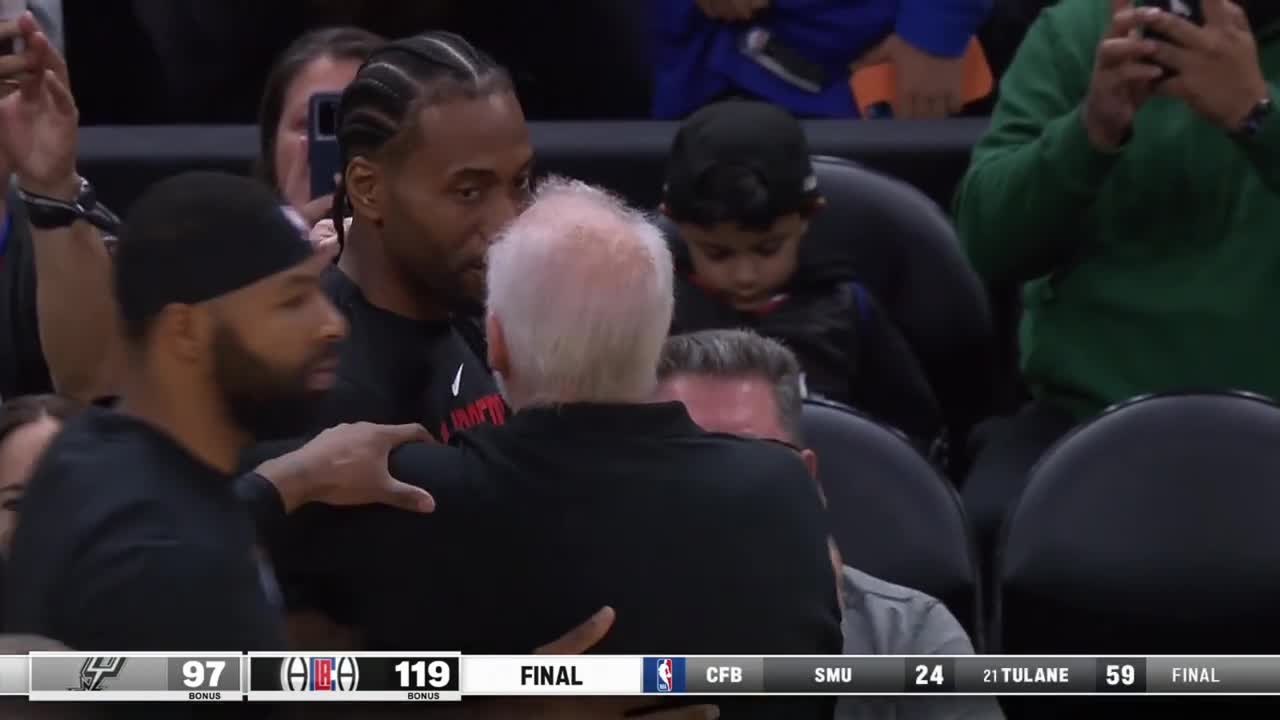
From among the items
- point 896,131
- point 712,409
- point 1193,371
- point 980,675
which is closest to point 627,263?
point 712,409

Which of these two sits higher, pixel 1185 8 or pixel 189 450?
pixel 1185 8

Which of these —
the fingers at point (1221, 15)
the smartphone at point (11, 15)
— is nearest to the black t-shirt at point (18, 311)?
the smartphone at point (11, 15)

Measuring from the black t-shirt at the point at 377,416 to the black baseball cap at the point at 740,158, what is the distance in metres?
0.55

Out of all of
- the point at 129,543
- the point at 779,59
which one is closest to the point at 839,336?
the point at 779,59

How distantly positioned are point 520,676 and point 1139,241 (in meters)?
0.91

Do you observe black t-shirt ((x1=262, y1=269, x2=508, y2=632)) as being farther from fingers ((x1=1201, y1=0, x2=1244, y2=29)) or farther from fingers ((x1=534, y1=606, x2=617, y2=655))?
fingers ((x1=1201, y1=0, x2=1244, y2=29))

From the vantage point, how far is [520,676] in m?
1.64

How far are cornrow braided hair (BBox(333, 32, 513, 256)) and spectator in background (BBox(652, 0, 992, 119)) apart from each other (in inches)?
37.6

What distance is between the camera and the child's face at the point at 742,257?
229cm

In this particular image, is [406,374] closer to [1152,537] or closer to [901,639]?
[901,639]

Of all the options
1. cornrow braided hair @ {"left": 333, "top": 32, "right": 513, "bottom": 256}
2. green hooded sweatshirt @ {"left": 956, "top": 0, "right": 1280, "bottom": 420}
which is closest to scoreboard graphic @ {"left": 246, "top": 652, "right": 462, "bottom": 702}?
cornrow braided hair @ {"left": 333, "top": 32, "right": 513, "bottom": 256}

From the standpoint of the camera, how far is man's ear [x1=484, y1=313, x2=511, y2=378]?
5.08 ft

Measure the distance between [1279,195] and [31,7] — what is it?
129 cm

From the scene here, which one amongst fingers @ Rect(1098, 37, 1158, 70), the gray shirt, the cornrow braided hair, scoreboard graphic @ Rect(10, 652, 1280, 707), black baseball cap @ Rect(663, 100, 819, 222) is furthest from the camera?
black baseball cap @ Rect(663, 100, 819, 222)
